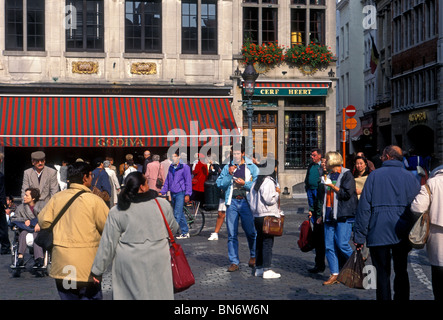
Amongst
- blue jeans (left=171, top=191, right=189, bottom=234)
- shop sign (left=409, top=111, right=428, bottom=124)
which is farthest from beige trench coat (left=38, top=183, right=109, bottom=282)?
shop sign (left=409, top=111, right=428, bottom=124)

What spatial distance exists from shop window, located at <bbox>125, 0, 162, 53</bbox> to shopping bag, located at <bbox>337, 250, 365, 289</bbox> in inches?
761

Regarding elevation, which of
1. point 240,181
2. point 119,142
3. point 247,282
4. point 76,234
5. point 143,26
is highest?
point 143,26

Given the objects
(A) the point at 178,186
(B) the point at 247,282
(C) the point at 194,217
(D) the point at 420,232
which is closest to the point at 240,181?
(B) the point at 247,282

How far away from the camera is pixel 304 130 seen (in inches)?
1111

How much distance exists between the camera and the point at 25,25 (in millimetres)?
26422

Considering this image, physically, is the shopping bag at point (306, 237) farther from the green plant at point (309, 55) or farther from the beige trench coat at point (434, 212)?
the green plant at point (309, 55)

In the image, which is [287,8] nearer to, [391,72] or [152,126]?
[152,126]

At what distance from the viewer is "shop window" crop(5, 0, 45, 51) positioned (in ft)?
86.4

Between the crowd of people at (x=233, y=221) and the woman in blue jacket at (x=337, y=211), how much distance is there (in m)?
0.01

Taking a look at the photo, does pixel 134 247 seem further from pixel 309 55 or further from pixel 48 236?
pixel 309 55

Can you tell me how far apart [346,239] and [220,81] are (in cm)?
1723

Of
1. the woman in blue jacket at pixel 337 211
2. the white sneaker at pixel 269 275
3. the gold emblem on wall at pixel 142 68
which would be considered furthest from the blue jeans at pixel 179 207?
the gold emblem on wall at pixel 142 68

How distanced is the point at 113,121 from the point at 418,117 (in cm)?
1942

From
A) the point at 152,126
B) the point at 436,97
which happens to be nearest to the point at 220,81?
the point at 152,126
